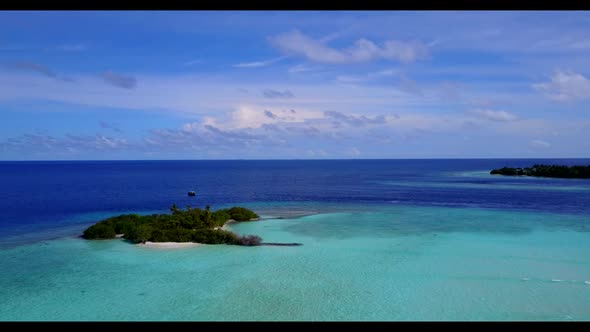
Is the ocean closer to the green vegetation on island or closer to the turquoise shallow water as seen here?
the turquoise shallow water

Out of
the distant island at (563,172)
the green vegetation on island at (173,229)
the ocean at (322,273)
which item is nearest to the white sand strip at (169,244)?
the green vegetation on island at (173,229)

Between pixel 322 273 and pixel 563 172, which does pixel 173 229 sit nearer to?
pixel 322 273

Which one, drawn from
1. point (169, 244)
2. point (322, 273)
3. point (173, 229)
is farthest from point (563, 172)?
point (169, 244)

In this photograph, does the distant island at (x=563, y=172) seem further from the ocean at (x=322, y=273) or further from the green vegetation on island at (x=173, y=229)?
the green vegetation on island at (x=173, y=229)

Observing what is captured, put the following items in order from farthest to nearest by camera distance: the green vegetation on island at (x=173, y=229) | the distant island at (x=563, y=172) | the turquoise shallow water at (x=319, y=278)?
1. the distant island at (x=563, y=172)
2. the green vegetation on island at (x=173, y=229)
3. the turquoise shallow water at (x=319, y=278)

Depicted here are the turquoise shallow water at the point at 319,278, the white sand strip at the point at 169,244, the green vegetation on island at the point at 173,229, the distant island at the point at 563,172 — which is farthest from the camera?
the distant island at the point at 563,172

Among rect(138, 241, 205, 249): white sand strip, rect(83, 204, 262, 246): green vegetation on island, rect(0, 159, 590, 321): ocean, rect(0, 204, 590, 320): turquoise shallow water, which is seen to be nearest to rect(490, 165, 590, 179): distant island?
rect(0, 159, 590, 321): ocean

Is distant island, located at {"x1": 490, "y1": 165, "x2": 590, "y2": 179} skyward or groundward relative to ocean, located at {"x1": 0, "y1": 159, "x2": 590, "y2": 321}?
skyward
